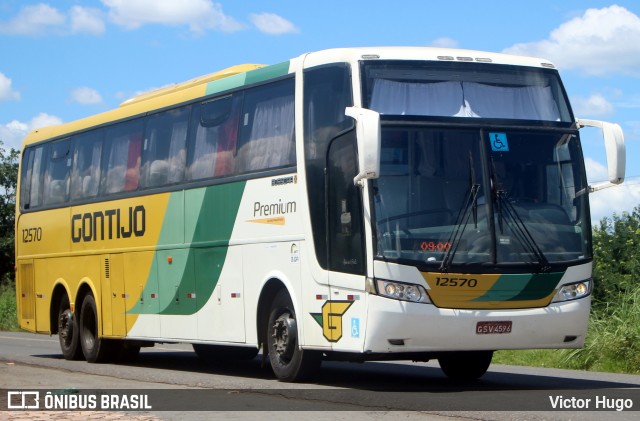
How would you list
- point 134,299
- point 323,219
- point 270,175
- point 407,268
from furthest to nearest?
point 134,299, point 270,175, point 323,219, point 407,268

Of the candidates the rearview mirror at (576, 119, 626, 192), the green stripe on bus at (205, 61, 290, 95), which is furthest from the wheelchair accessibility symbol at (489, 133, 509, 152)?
the green stripe on bus at (205, 61, 290, 95)

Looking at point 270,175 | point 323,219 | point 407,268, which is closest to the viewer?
point 407,268

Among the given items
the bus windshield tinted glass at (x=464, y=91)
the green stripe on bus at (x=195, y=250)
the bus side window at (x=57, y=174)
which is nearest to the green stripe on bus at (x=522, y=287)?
the bus windshield tinted glass at (x=464, y=91)

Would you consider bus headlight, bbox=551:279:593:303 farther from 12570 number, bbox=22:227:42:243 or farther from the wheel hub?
12570 number, bbox=22:227:42:243

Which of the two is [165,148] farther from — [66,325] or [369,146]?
[369,146]

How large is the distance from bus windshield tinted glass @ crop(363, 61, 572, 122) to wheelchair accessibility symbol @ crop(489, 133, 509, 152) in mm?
234

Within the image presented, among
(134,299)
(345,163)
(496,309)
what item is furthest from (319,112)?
(134,299)

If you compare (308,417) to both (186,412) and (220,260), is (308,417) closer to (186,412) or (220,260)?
(186,412)

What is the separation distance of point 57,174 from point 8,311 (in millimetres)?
23474

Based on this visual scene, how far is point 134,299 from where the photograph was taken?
19.3m

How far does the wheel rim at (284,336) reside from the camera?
47.9 ft

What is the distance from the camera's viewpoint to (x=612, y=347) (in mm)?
18734

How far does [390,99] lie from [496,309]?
8.31 ft

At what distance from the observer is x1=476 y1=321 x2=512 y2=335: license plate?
43.1 feet
